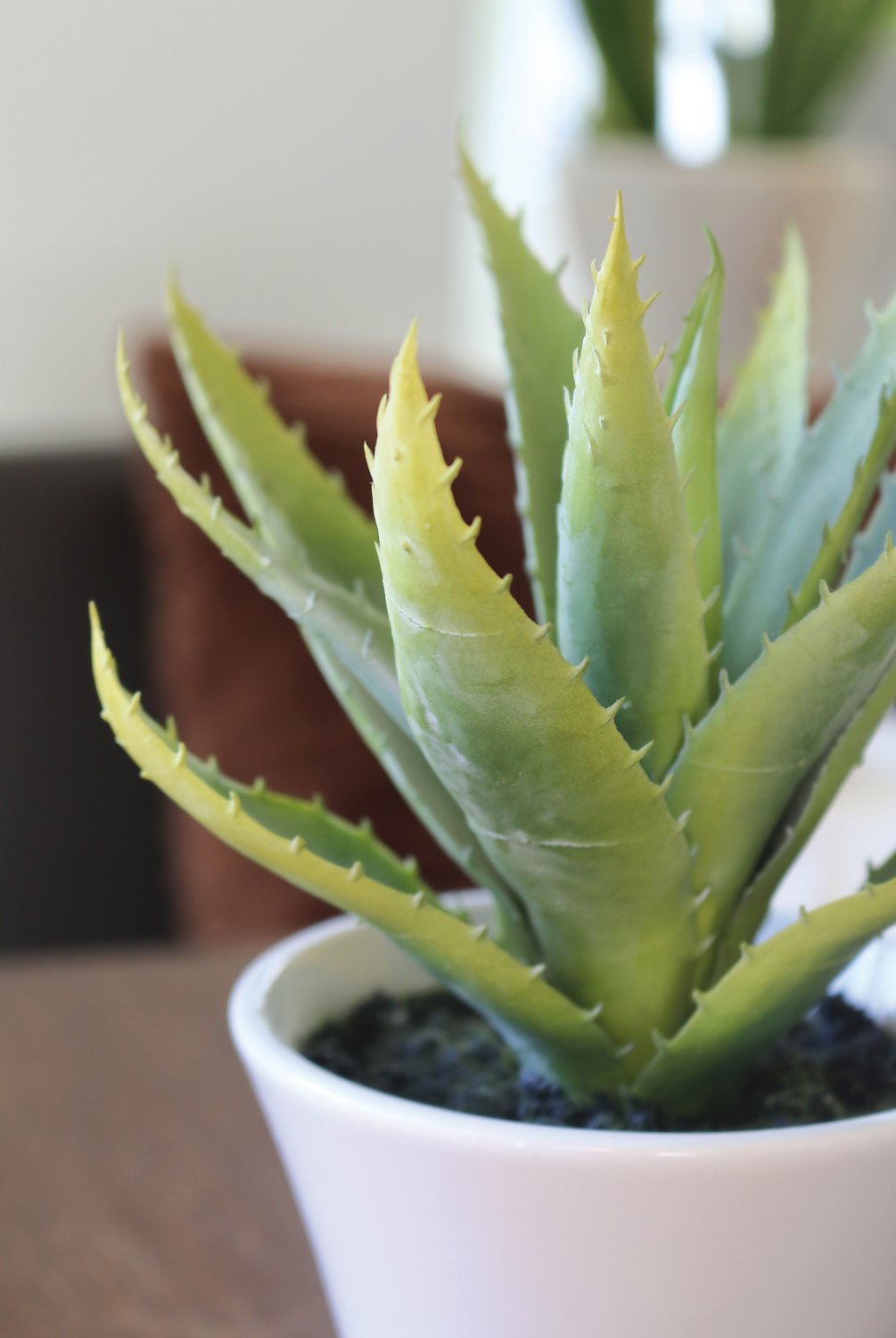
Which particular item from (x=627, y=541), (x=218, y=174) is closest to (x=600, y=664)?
(x=627, y=541)

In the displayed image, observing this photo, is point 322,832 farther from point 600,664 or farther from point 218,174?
point 218,174

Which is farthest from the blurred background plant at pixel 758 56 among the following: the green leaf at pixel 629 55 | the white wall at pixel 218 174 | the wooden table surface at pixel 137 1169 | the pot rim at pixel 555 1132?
the pot rim at pixel 555 1132

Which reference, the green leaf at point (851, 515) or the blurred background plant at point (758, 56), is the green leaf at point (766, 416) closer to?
the green leaf at point (851, 515)

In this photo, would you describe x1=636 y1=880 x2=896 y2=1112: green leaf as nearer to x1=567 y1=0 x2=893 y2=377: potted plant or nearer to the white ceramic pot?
the white ceramic pot

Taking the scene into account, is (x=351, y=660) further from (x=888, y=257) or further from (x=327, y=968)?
(x=888, y=257)

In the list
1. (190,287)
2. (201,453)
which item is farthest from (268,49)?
(201,453)
